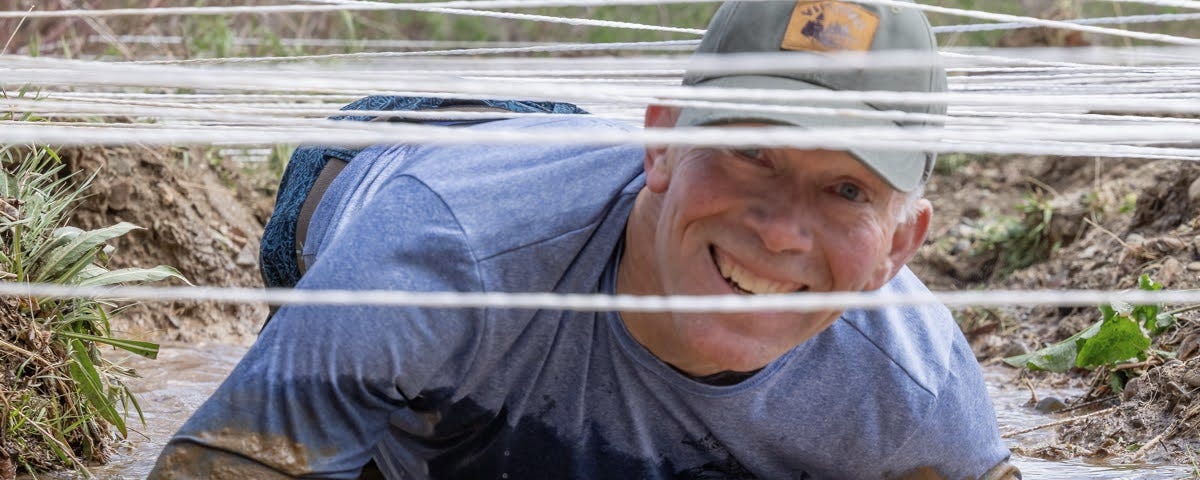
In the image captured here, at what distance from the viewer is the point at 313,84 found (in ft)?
5.11

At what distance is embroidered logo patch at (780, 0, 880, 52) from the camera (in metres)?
1.78

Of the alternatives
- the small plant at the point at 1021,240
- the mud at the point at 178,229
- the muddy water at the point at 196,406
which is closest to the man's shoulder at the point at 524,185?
the muddy water at the point at 196,406

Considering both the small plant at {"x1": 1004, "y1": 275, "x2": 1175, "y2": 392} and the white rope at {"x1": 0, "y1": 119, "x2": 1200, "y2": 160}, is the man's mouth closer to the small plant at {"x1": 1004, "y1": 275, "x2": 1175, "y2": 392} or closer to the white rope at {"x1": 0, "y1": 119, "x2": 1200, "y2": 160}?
the white rope at {"x1": 0, "y1": 119, "x2": 1200, "y2": 160}

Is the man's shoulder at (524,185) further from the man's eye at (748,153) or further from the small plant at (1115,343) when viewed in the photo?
the small plant at (1115,343)

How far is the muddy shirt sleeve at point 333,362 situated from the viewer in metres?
1.82

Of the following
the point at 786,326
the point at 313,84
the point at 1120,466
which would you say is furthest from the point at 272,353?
the point at 1120,466

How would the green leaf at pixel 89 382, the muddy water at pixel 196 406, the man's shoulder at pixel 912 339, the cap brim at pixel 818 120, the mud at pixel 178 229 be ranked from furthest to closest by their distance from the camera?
the mud at pixel 178 229
the muddy water at pixel 196 406
the green leaf at pixel 89 382
the man's shoulder at pixel 912 339
the cap brim at pixel 818 120

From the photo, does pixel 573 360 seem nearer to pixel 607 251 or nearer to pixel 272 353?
pixel 607 251

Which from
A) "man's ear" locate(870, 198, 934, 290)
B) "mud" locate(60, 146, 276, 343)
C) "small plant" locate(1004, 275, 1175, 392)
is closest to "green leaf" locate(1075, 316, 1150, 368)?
"small plant" locate(1004, 275, 1175, 392)

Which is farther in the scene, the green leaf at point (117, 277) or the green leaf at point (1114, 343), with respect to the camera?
the green leaf at point (1114, 343)

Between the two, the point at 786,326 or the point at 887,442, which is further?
the point at 887,442

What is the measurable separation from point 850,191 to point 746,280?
0.18 metres

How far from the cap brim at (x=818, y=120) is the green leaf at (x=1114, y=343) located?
138cm

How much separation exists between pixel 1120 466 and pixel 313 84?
188cm
